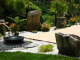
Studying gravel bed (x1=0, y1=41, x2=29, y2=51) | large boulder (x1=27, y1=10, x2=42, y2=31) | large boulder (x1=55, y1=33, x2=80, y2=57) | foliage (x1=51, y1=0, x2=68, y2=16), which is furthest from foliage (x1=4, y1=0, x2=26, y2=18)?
large boulder (x1=55, y1=33, x2=80, y2=57)

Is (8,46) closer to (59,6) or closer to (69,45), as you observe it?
(69,45)

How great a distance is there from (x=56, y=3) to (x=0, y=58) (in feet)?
45.5

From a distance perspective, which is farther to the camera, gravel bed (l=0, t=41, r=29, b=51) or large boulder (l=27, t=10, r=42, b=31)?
large boulder (l=27, t=10, r=42, b=31)

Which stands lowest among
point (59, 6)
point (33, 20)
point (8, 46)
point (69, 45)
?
point (8, 46)

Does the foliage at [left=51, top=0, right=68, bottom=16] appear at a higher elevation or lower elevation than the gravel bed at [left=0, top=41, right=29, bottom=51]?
higher

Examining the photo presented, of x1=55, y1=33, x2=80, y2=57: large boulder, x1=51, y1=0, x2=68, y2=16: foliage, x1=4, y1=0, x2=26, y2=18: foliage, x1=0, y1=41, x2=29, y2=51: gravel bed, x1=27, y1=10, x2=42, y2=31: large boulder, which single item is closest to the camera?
x1=55, y1=33, x2=80, y2=57: large boulder

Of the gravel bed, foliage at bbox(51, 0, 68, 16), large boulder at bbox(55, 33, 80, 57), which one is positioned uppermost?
foliage at bbox(51, 0, 68, 16)

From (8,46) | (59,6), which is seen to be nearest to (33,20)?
(59,6)

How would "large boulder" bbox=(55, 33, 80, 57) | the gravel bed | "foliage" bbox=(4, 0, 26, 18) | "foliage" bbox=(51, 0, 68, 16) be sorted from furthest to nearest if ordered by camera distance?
"foliage" bbox=(51, 0, 68, 16) < "foliage" bbox=(4, 0, 26, 18) < the gravel bed < "large boulder" bbox=(55, 33, 80, 57)

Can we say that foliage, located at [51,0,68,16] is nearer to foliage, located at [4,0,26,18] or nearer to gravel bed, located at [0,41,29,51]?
foliage, located at [4,0,26,18]

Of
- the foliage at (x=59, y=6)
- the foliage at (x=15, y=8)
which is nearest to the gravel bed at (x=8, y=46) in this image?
the foliage at (x=15, y=8)

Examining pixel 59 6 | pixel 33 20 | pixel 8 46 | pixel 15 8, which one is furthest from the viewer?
pixel 59 6

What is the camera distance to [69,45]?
268 inches

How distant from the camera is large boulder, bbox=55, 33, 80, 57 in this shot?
257 inches
